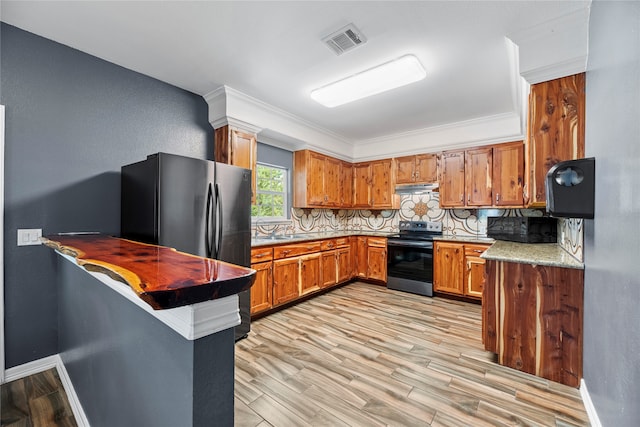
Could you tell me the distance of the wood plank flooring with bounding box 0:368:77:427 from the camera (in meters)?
1.60

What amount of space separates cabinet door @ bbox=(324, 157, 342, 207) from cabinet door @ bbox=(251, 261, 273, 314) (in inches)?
69.6

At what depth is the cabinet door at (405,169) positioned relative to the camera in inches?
175

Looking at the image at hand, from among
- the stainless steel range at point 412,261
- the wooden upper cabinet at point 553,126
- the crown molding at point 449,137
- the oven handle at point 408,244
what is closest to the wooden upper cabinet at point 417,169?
the crown molding at point 449,137

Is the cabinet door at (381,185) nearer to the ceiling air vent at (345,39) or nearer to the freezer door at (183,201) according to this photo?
the ceiling air vent at (345,39)

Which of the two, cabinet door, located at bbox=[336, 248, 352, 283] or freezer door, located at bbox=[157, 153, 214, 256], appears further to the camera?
cabinet door, located at bbox=[336, 248, 352, 283]

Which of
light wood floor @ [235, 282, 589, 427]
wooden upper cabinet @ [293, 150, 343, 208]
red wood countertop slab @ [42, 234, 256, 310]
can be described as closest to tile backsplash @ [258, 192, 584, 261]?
wooden upper cabinet @ [293, 150, 343, 208]

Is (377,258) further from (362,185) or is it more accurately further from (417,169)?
(417,169)

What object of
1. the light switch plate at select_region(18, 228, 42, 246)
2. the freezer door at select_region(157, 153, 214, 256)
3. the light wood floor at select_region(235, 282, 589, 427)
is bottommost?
the light wood floor at select_region(235, 282, 589, 427)

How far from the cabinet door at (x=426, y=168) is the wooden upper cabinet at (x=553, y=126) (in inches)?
82.4

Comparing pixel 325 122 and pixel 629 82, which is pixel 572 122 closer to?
pixel 629 82

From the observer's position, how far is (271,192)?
4.11 metres

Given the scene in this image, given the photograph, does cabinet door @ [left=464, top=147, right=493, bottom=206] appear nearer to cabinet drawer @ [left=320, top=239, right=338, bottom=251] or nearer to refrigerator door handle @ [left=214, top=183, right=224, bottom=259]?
cabinet drawer @ [left=320, top=239, right=338, bottom=251]

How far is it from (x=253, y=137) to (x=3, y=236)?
7.48 ft

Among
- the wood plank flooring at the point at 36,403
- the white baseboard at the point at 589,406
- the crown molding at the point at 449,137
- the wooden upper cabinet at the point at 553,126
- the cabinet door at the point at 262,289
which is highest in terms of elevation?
the crown molding at the point at 449,137
